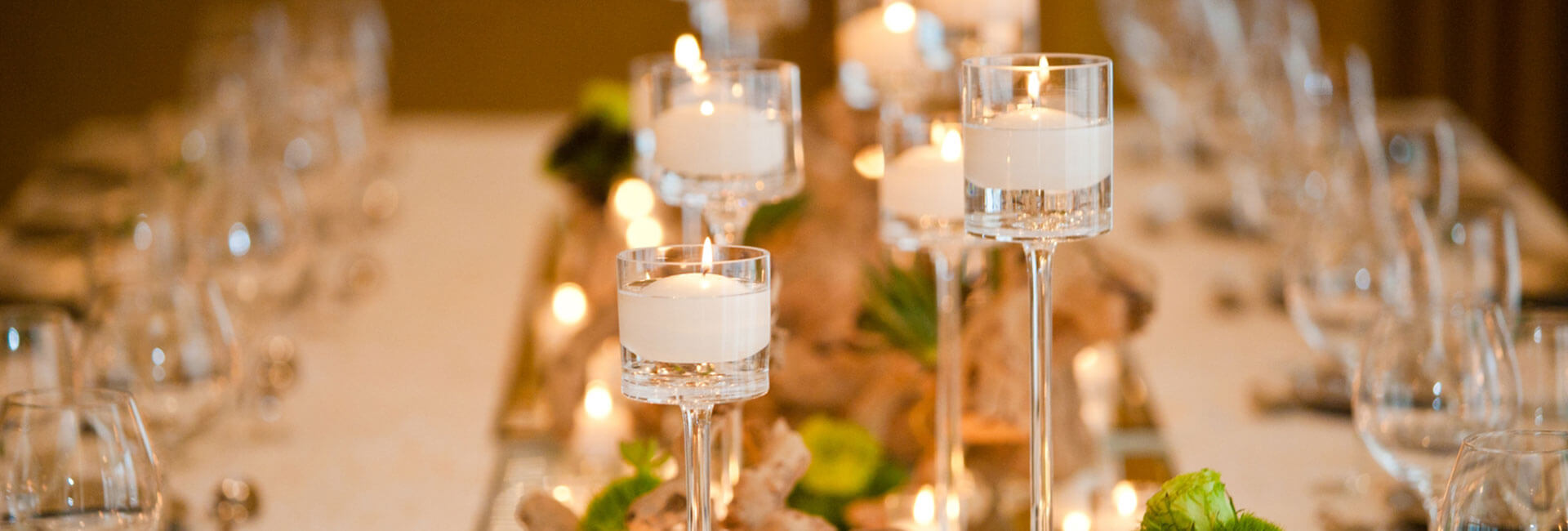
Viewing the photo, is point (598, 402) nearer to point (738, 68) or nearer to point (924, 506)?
point (924, 506)

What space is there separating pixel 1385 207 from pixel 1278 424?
0.29 metres

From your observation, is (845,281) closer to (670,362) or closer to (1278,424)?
(1278,424)

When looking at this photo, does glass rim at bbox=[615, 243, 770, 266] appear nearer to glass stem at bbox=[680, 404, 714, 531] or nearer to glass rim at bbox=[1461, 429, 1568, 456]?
glass stem at bbox=[680, 404, 714, 531]

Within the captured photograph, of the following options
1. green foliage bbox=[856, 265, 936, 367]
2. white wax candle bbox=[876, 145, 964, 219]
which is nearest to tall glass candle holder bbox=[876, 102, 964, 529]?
white wax candle bbox=[876, 145, 964, 219]

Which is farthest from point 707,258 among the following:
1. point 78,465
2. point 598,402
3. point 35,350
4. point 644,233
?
point 644,233

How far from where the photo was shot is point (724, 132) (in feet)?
4.05

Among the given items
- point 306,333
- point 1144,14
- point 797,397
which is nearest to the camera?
point 797,397

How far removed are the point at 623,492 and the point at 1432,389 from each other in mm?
636

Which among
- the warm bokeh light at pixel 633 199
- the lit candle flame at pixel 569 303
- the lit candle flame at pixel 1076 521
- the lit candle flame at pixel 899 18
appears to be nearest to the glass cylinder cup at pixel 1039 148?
the lit candle flame at pixel 1076 521

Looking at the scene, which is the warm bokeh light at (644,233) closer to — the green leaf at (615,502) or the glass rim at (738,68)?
the glass rim at (738,68)

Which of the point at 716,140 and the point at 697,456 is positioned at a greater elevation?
the point at 716,140

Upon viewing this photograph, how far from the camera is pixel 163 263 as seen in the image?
1.95m

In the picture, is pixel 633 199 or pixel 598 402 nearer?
pixel 598 402

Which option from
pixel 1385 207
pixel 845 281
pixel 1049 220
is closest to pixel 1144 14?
pixel 1385 207
